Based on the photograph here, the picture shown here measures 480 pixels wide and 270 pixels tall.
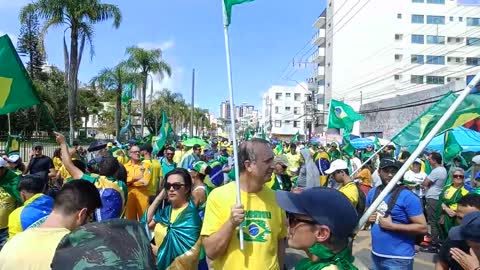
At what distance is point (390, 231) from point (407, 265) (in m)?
0.33

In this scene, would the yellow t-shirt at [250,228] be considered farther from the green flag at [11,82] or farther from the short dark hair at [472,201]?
the green flag at [11,82]

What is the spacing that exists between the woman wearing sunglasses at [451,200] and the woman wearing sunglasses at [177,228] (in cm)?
446

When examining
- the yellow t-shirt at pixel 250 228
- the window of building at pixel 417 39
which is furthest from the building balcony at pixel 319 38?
the yellow t-shirt at pixel 250 228

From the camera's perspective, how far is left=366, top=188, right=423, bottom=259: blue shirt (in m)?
4.32

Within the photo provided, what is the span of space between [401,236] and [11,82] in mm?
3863

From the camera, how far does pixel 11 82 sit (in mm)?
4398

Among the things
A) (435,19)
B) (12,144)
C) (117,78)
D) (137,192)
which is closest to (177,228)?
(137,192)

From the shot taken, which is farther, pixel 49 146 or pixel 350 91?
Result: pixel 350 91

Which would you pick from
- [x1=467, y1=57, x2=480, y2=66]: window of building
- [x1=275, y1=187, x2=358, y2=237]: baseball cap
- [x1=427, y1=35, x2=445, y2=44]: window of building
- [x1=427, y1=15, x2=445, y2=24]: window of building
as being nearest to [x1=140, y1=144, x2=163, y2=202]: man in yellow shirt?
[x1=275, y1=187, x2=358, y2=237]: baseball cap

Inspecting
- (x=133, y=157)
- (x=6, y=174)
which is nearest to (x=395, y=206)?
(x=6, y=174)

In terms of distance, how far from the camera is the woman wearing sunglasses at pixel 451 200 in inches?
271

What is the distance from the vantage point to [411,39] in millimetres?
68125

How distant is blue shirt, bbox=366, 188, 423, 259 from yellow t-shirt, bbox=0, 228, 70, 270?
3.04 metres

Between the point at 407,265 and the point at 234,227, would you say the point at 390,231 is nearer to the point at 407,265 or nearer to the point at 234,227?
the point at 407,265
